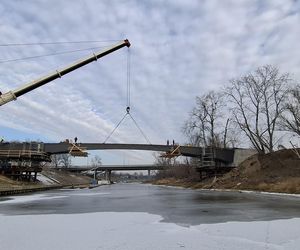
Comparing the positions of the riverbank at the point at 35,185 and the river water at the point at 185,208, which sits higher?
the riverbank at the point at 35,185

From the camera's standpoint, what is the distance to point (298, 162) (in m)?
54.3

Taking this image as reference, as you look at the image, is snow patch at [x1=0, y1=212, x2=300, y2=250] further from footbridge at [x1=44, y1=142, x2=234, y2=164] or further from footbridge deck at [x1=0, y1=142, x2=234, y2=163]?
footbridge at [x1=44, y1=142, x2=234, y2=164]

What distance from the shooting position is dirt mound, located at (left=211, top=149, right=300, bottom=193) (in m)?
45.2

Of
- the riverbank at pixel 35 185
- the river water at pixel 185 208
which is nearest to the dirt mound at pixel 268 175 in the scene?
the river water at pixel 185 208

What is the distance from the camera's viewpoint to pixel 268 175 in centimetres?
5344

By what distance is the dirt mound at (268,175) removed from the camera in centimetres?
4516

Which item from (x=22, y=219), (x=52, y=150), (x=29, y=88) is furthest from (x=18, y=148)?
(x=22, y=219)

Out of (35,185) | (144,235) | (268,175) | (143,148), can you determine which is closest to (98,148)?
(143,148)

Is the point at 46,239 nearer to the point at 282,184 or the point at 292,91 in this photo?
the point at 282,184

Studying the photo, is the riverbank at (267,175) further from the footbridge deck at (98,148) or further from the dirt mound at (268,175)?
the footbridge deck at (98,148)

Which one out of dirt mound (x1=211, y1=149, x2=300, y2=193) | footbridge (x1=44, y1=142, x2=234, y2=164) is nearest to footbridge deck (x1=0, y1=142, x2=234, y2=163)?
footbridge (x1=44, y1=142, x2=234, y2=164)

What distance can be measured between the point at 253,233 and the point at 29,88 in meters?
30.3

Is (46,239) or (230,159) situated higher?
(230,159)

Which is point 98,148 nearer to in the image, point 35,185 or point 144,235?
point 35,185
